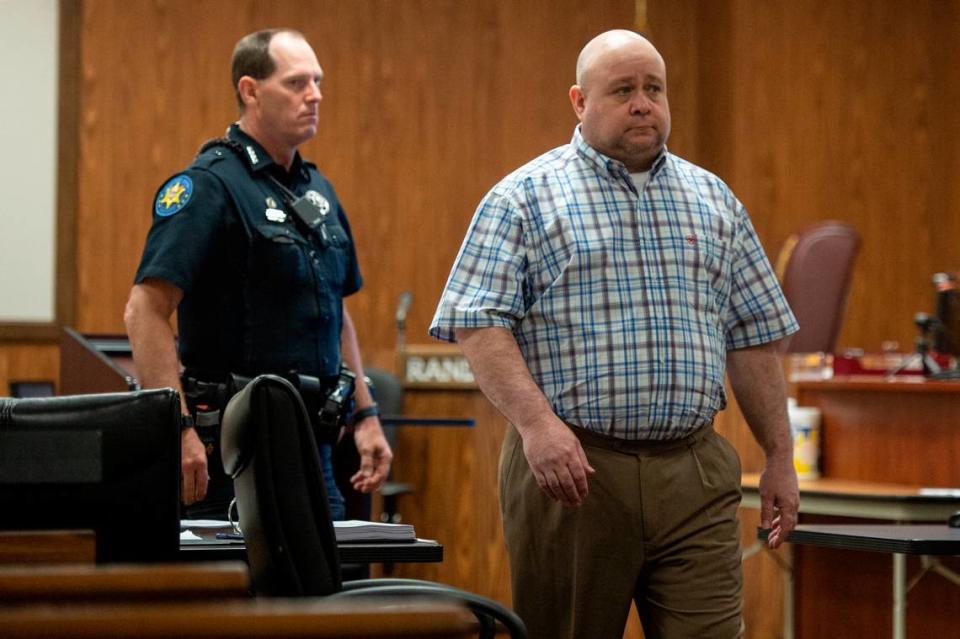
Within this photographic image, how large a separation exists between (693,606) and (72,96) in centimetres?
473

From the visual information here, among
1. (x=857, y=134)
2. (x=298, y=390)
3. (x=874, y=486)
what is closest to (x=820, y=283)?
(x=857, y=134)

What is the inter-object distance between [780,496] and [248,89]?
1.51 metres

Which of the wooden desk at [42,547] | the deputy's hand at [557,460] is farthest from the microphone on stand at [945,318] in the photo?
the wooden desk at [42,547]

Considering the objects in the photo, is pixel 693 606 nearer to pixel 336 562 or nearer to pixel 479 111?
pixel 336 562

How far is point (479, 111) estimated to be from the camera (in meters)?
7.16

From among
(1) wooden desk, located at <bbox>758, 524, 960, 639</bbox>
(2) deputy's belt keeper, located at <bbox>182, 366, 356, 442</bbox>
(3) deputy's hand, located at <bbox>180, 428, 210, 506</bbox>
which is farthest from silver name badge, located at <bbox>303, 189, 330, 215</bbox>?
(1) wooden desk, located at <bbox>758, 524, 960, 639</bbox>

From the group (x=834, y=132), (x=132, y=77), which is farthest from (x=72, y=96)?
(x=834, y=132)

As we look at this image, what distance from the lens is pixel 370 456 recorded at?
3.18 meters

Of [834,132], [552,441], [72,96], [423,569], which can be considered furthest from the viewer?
[834,132]

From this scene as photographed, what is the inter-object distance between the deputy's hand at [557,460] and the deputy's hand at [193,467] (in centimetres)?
76

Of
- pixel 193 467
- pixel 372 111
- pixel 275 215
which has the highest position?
pixel 372 111

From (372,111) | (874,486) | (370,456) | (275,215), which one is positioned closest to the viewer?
(275,215)

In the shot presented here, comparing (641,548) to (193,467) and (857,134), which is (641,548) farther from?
(857,134)

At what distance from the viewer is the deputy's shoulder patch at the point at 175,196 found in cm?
300
